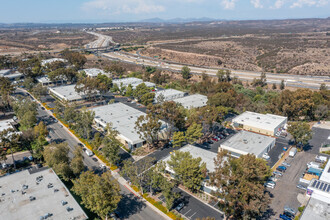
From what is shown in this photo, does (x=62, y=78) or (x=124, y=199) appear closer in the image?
(x=124, y=199)

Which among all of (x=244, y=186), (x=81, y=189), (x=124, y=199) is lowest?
(x=124, y=199)

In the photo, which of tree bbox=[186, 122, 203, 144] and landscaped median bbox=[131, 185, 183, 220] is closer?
landscaped median bbox=[131, 185, 183, 220]

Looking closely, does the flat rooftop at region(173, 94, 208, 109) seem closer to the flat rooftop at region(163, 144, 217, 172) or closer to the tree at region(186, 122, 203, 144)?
the tree at region(186, 122, 203, 144)

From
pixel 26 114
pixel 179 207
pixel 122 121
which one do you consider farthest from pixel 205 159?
pixel 26 114

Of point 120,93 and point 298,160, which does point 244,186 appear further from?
point 120,93

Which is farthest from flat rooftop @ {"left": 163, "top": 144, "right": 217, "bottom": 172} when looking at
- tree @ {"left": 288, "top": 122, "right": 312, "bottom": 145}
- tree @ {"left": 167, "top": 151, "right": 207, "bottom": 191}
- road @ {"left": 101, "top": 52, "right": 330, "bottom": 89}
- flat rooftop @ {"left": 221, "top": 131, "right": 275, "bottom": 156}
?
road @ {"left": 101, "top": 52, "right": 330, "bottom": 89}

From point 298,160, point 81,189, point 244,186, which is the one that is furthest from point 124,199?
point 298,160
